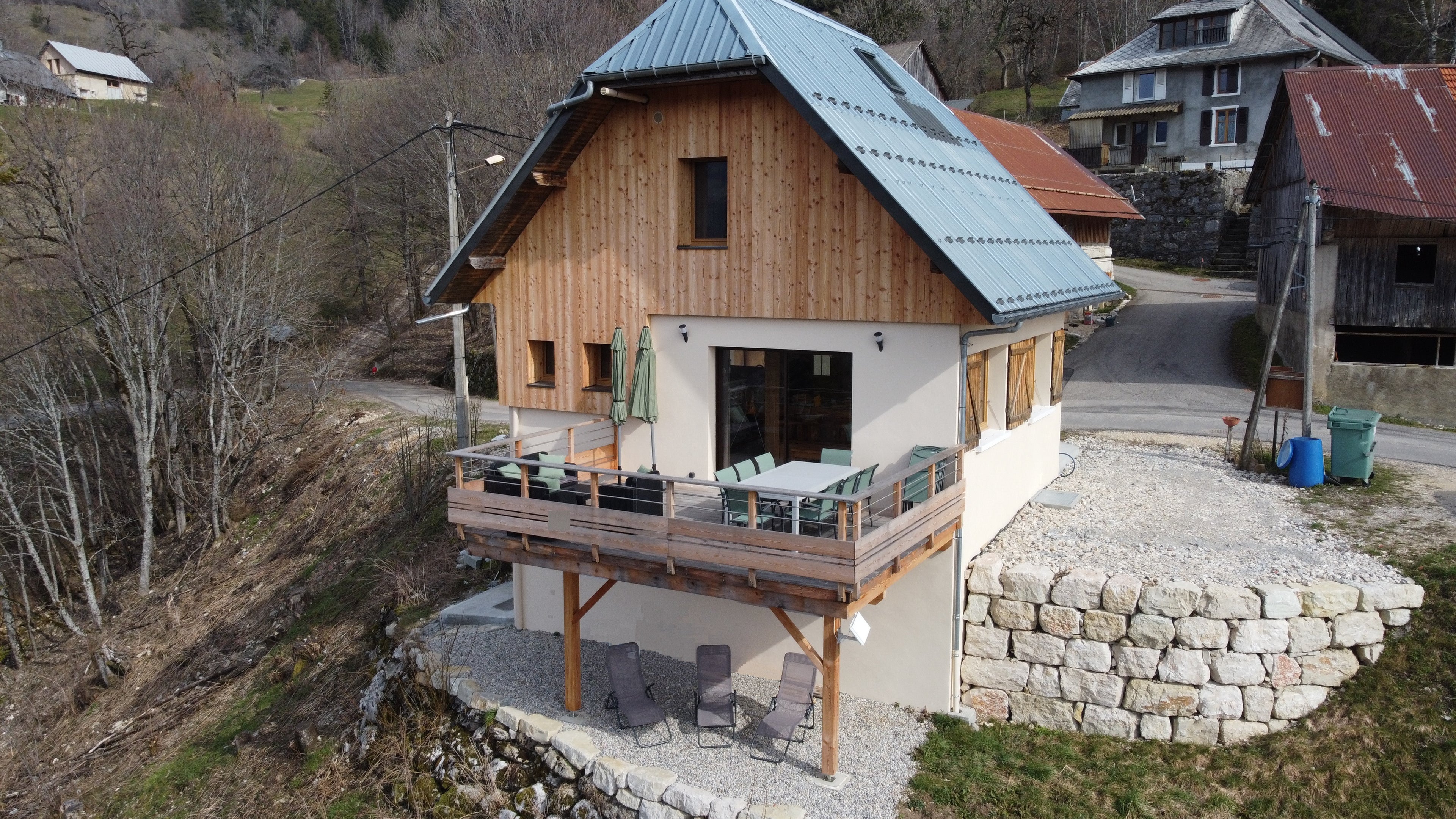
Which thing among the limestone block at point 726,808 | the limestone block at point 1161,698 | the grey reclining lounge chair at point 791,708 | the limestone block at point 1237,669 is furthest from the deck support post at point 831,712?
the limestone block at point 1237,669

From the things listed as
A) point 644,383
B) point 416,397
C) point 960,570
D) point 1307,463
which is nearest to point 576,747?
point 644,383

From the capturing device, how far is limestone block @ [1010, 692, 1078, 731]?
458 inches

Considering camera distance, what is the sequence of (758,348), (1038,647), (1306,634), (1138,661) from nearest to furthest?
(1306,634), (1138,661), (1038,647), (758,348)

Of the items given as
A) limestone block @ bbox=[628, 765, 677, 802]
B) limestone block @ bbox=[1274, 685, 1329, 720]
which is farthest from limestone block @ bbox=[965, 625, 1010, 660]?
limestone block @ bbox=[628, 765, 677, 802]

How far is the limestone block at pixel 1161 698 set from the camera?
11281mm

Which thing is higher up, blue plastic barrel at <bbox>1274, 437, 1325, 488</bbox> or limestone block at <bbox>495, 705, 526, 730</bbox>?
blue plastic barrel at <bbox>1274, 437, 1325, 488</bbox>

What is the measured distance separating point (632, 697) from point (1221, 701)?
685 cm

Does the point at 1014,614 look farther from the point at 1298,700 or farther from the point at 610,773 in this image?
the point at 610,773

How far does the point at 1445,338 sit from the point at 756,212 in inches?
891

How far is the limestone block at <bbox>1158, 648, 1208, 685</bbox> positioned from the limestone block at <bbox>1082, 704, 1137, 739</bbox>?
2.04 feet

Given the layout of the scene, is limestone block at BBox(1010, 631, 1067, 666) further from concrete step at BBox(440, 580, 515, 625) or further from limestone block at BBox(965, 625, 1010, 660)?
concrete step at BBox(440, 580, 515, 625)

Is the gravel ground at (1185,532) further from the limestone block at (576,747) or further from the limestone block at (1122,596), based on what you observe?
the limestone block at (576,747)

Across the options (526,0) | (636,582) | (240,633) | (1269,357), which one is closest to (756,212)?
(636,582)

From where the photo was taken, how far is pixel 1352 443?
51.9ft
